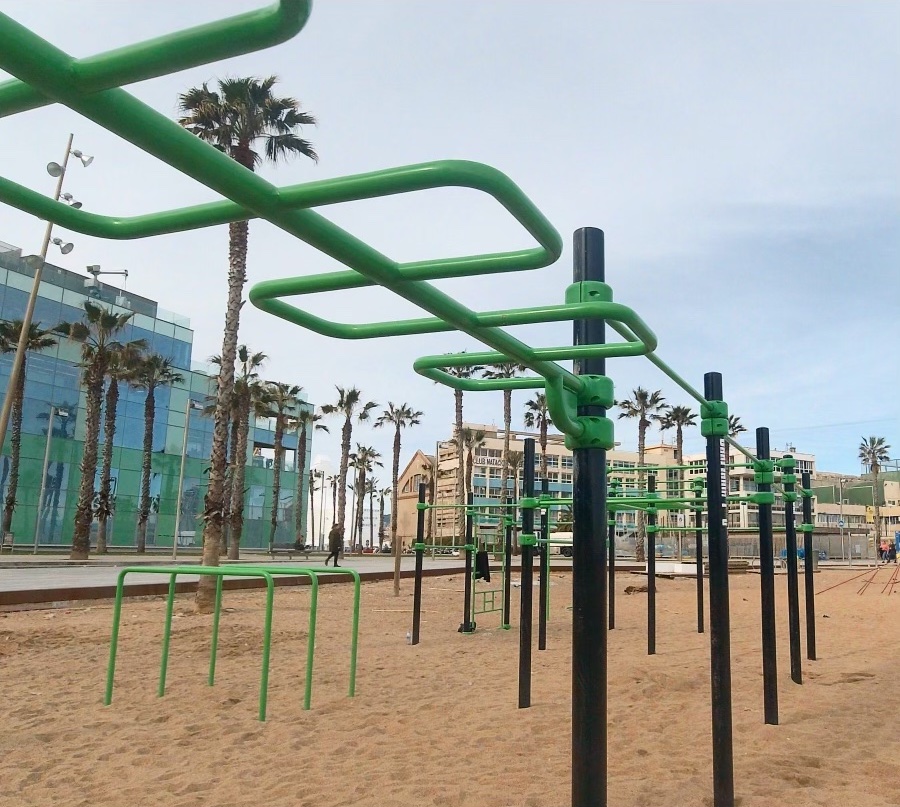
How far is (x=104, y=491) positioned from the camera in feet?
92.5

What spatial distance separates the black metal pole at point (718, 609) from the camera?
3.62 metres

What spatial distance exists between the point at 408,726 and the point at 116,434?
3923cm

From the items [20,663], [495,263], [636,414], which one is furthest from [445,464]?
[495,263]

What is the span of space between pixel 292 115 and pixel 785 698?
12.8 meters

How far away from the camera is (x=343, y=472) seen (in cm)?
4525

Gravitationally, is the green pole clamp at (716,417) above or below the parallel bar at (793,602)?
above

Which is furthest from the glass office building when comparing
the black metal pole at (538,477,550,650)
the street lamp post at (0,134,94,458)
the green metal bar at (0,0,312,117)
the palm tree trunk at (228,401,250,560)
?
the green metal bar at (0,0,312,117)

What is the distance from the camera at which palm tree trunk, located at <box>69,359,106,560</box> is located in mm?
25609

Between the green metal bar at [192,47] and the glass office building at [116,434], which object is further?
the glass office building at [116,434]

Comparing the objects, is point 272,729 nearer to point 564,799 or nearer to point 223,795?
point 223,795

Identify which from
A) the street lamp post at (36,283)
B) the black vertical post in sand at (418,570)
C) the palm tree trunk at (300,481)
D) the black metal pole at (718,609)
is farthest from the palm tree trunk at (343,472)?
the black metal pole at (718,609)

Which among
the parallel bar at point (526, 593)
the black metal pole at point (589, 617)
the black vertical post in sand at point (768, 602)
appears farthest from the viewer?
the parallel bar at point (526, 593)

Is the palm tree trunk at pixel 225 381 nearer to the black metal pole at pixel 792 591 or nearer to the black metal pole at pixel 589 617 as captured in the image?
the black metal pole at pixel 792 591

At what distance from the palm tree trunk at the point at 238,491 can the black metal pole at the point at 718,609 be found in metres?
26.6
